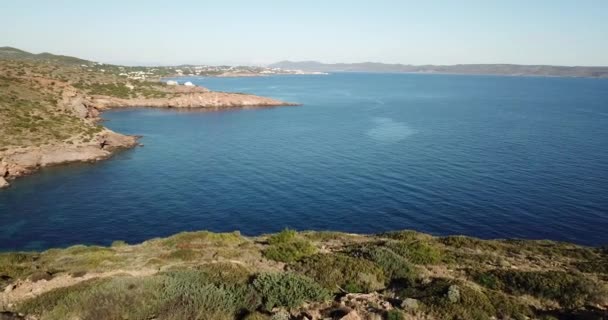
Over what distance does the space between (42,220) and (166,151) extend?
43.9m

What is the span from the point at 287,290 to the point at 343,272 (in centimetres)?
543

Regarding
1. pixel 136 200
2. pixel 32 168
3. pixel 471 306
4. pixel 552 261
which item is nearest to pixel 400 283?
pixel 471 306

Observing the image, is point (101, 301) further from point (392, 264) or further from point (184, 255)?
point (392, 264)

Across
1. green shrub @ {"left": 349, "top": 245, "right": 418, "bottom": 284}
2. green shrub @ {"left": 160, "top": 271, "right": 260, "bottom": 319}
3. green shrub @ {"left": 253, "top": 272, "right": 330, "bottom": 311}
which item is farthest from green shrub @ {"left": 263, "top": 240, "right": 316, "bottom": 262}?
green shrub @ {"left": 160, "top": 271, "right": 260, "bottom": 319}

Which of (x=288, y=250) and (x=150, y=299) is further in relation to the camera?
(x=288, y=250)

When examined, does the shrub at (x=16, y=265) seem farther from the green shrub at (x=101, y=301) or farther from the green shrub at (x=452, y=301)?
the green shrub at (x=452, y=301)

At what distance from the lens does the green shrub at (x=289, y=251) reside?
2917 centimetres

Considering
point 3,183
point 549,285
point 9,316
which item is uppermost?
point 9,316

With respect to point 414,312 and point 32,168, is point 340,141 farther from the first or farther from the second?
point 414,312

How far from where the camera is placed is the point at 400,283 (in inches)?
967

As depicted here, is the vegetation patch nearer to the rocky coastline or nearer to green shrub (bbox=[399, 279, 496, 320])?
green shrub (bbox=[399, 279, 496, 320])

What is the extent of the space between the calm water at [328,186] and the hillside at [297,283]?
25.0 metres

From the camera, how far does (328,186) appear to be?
7350 centimetres

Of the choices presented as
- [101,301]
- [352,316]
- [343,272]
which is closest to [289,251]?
[343,272]
